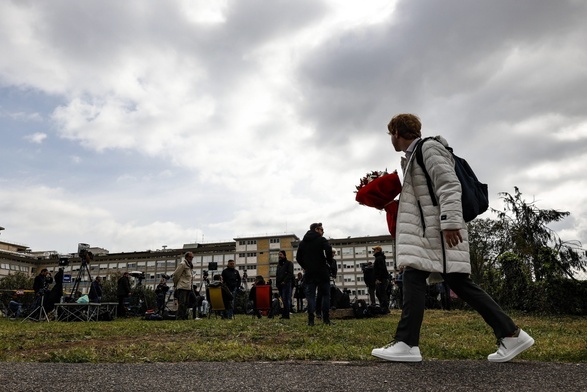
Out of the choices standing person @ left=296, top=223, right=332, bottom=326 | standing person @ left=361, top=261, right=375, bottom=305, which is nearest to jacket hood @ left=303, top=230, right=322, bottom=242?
standing person @ left=296, top=223, right=332, bottom=326

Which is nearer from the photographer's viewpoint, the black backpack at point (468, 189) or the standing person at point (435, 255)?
the standing person at point (435, 255)

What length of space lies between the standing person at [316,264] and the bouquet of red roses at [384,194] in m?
5.13

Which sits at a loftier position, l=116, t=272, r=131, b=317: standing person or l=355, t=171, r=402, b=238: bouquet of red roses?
l=355, t=171, r=402, b=238: bouquet of red roses

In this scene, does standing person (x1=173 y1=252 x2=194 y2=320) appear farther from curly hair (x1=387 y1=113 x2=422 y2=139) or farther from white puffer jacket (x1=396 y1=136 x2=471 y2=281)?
white puffer jacket (x1=396 y1=136 x2=471 y2=281)

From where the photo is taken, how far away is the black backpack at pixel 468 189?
134 inches

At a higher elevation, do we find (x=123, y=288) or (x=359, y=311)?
(x=123, y=288)

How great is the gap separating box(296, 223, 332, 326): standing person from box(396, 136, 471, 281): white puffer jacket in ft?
17.7

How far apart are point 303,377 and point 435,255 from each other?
4.25 feet

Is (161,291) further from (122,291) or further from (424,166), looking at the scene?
(424,166)

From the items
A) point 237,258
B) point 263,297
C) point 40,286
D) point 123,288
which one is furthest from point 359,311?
point 237,258

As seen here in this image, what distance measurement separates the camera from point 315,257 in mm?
8914

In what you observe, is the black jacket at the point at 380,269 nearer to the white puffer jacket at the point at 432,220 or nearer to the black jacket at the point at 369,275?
the black jacket at the point at 369,275

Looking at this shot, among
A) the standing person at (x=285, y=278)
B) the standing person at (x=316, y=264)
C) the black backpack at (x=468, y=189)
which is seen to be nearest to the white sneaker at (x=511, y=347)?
the black backpack at (x=468, y=189)

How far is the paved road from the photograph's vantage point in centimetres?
258
